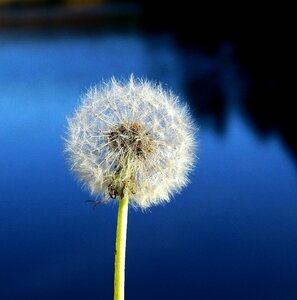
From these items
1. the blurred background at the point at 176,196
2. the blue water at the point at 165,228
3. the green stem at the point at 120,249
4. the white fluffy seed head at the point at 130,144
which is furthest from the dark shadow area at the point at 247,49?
the green stem at the point at 120,249

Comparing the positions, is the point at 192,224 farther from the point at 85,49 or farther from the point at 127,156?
the point at 85,49

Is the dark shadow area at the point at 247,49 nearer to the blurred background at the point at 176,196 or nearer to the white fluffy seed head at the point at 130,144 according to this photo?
the blurred background at the point at 176,196

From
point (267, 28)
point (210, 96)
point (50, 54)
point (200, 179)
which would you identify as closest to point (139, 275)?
point (200, 179)

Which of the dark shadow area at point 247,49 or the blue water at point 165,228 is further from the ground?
the dark shadow area at point 247,49

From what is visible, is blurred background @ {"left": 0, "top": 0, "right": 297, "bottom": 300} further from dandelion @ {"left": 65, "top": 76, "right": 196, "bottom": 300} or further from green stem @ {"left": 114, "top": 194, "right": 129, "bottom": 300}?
green stem @ {"left": 114, "top": 194, "right": 129, "bottom": 300}

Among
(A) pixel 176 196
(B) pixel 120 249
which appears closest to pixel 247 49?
(A) pixel 176 196

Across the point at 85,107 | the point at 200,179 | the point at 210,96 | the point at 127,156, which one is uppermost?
the point at 210,96
